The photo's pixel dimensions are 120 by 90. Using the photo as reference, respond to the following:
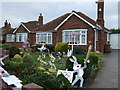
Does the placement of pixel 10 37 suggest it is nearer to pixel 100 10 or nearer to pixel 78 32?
pixel 78 32

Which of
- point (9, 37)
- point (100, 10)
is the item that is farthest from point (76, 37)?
point (9, 37)

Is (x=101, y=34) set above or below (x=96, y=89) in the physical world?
above

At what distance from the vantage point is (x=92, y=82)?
233 inches

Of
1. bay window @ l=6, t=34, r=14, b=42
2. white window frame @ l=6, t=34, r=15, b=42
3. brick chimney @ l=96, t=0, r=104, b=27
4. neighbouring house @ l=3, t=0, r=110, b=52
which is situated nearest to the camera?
neighbouring house @ l=3, t=0, r=110, b=52

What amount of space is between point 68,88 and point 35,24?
2486 centimetres

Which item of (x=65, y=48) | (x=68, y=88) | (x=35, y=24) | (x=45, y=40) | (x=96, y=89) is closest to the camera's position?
(x=68, y=88)

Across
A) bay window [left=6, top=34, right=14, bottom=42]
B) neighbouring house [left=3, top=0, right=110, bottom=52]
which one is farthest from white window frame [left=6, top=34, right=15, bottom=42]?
neighbouring house [left=3, top=0, right=110, bottom=52]

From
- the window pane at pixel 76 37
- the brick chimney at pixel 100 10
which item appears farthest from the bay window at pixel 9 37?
the brick chimney at pixel 100 10

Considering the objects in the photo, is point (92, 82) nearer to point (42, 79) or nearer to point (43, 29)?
point (42, 79)

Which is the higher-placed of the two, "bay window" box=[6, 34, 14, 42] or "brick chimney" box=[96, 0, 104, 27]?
"brick chimney" box=[96, 0, 104, 27]

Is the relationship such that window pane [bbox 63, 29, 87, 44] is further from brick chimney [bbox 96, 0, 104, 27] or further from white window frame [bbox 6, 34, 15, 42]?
white window frame [bbox 6, 34, 15, 42]

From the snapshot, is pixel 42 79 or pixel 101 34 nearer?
pixel 42 79

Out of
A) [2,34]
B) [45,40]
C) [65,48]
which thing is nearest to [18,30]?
[2,34]

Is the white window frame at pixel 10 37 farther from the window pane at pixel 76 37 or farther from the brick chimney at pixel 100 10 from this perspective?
the brick chimney at pixel 100 10
